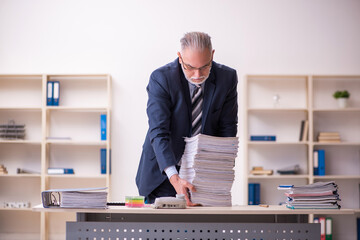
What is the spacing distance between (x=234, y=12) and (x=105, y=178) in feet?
8.02

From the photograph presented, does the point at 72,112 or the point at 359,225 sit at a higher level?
the point at 72,112

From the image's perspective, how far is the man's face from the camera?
7.20 feet

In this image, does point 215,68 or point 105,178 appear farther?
point 105,178

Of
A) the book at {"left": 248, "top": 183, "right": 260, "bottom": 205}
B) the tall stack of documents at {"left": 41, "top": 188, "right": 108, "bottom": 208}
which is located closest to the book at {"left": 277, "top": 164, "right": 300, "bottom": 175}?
the book at {"left": 248, "top": 183, "right": 260, "bottom": 205}

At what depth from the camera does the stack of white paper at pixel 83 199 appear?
6.57 feet

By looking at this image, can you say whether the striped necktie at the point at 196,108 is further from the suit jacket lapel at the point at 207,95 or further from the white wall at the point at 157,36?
the white wall at the point at 157,36

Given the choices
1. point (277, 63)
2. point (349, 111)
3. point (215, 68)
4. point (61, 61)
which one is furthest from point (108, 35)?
point (215, 68)

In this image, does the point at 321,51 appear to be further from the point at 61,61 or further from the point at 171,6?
the point at 61,61

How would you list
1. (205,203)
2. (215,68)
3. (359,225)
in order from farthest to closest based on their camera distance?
(359,225) < (215,68) < (205,203)

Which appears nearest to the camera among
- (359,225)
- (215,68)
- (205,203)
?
(205,203)

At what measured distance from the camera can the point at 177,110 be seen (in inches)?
94.7

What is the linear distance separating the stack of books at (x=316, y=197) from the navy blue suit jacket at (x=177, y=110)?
555 mm

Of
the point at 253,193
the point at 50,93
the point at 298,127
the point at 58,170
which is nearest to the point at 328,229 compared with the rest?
the point at 253,193

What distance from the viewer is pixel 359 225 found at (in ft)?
18.1
